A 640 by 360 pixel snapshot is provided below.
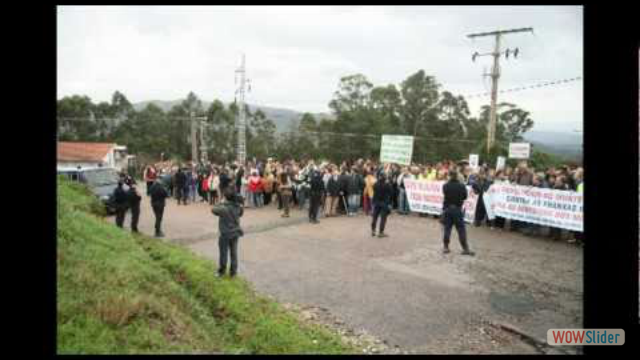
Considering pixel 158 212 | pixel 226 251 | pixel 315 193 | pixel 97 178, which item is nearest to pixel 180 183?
pixel 97 178

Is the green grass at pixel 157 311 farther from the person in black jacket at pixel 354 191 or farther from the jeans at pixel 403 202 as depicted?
the jeans at pixel 403 202

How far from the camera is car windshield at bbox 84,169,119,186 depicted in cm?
1897

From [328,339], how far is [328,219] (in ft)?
32.8

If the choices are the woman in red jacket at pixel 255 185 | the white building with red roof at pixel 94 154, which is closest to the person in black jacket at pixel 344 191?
the woman in red jacket at pixel 255 185

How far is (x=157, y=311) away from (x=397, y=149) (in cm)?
1379

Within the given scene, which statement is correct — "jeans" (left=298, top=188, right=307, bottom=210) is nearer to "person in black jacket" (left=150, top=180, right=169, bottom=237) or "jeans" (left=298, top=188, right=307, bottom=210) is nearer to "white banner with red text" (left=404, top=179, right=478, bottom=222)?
"white banner with red text" (left=404, top=179, right=478, bottom=222)

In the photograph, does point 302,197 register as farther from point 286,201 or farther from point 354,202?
point 354,202

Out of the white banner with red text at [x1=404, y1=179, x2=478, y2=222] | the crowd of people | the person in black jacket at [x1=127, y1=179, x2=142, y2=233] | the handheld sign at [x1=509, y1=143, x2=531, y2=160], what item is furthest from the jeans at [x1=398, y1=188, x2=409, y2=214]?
the person in black jacket at [x1=127, y1=179, x2=142, y2=233]

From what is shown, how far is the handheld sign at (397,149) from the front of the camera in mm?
18453

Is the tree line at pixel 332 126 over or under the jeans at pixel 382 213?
over

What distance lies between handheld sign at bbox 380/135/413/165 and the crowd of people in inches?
17.0

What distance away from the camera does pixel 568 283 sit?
912 centimetres

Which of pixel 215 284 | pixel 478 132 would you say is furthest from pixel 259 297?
pixel 478 132

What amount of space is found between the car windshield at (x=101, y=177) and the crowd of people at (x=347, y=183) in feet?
5.18
